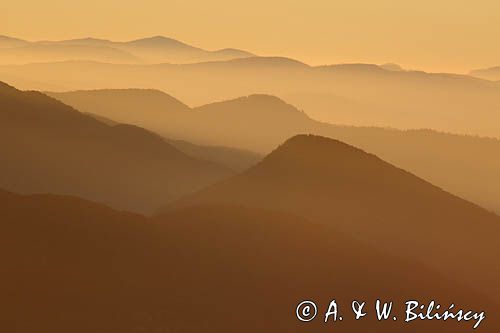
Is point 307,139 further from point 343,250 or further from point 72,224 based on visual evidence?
point 72,224

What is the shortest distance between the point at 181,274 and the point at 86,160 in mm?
98511

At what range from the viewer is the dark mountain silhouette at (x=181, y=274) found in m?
57.8

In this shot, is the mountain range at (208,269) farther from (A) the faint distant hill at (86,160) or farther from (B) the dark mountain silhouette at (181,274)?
(A) the faint distant hill at (86,160)

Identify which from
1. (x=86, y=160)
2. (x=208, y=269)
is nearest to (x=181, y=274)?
(x=208, y=269)

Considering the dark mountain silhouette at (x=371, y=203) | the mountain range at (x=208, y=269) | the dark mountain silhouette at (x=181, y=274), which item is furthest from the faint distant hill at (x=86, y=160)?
Result: the dark mountain silhouette at (x=181, y=274)

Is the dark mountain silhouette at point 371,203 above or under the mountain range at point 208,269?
above

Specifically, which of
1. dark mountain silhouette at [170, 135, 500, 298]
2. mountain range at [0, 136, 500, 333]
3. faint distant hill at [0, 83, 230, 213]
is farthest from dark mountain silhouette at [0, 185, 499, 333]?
faint distant hill at [0, 83, 230, 213]

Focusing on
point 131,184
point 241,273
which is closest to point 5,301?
point 241,273

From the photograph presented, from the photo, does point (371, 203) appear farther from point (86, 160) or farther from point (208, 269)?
point (86, 160)

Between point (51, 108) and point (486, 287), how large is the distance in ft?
401

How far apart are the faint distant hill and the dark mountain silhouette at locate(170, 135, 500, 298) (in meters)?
26.9

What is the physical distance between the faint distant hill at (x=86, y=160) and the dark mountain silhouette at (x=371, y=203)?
26.9 metres

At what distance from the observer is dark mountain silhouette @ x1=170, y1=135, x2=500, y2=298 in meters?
112

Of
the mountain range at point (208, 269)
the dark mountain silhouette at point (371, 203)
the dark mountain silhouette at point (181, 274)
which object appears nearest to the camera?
the dark mountain silhouette at point (181, 274)
